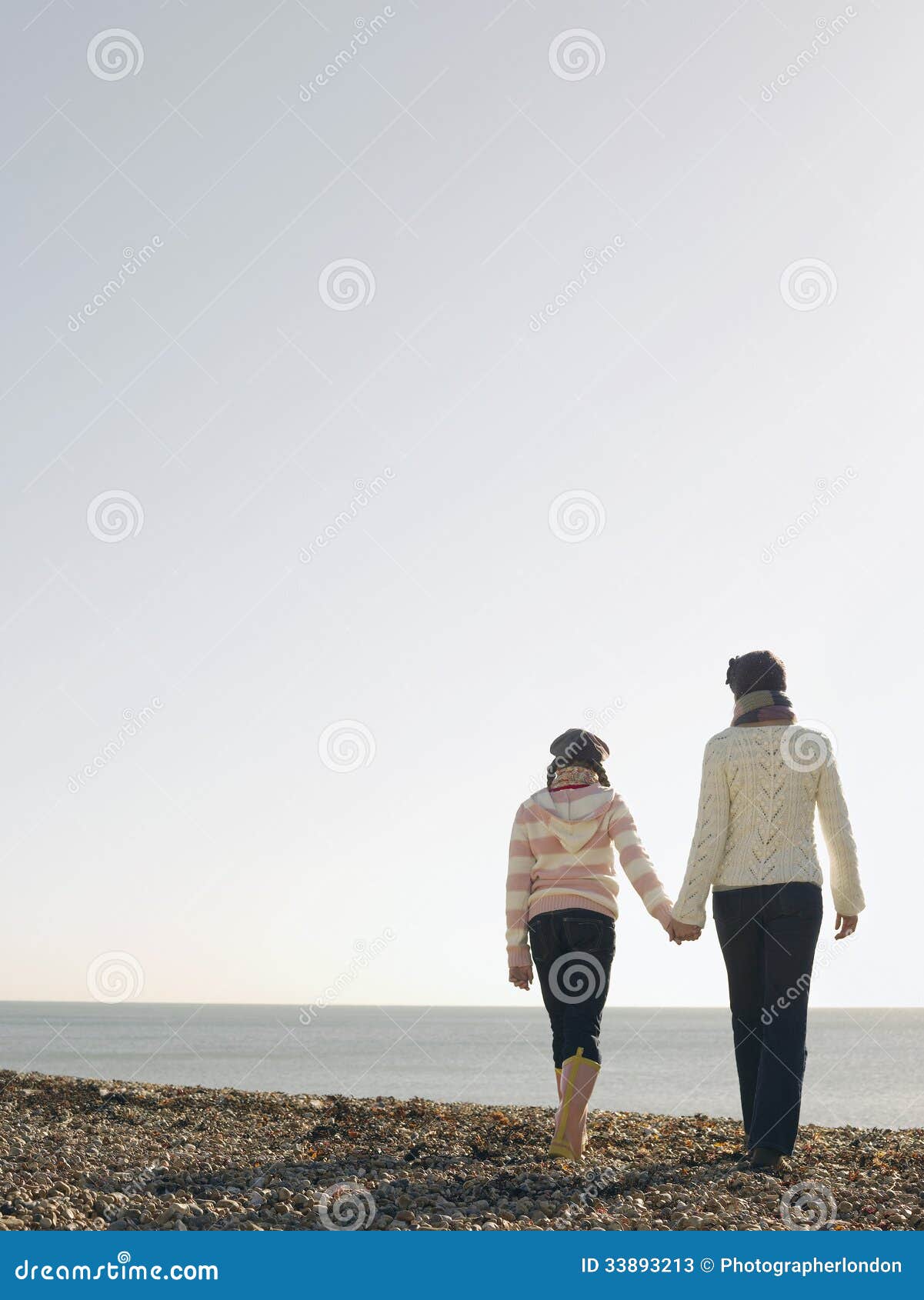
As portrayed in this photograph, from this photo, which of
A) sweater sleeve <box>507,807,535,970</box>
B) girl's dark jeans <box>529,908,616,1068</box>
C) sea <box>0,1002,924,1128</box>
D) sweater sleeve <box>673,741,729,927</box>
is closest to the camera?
girl's dark jeans <box>529,908,616,1068</box>

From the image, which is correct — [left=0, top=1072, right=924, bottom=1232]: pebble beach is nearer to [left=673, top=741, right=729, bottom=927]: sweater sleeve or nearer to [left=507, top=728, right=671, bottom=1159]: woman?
[left=507, top=728, right=671, bottom=1159]: woman

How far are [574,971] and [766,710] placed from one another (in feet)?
6.28

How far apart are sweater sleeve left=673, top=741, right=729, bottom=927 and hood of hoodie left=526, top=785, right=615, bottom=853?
593 mm

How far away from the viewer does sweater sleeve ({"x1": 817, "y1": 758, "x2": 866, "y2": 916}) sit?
621cm

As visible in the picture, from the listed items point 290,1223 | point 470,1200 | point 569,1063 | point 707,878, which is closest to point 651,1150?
point 569,1063

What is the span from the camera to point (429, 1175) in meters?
5.61
